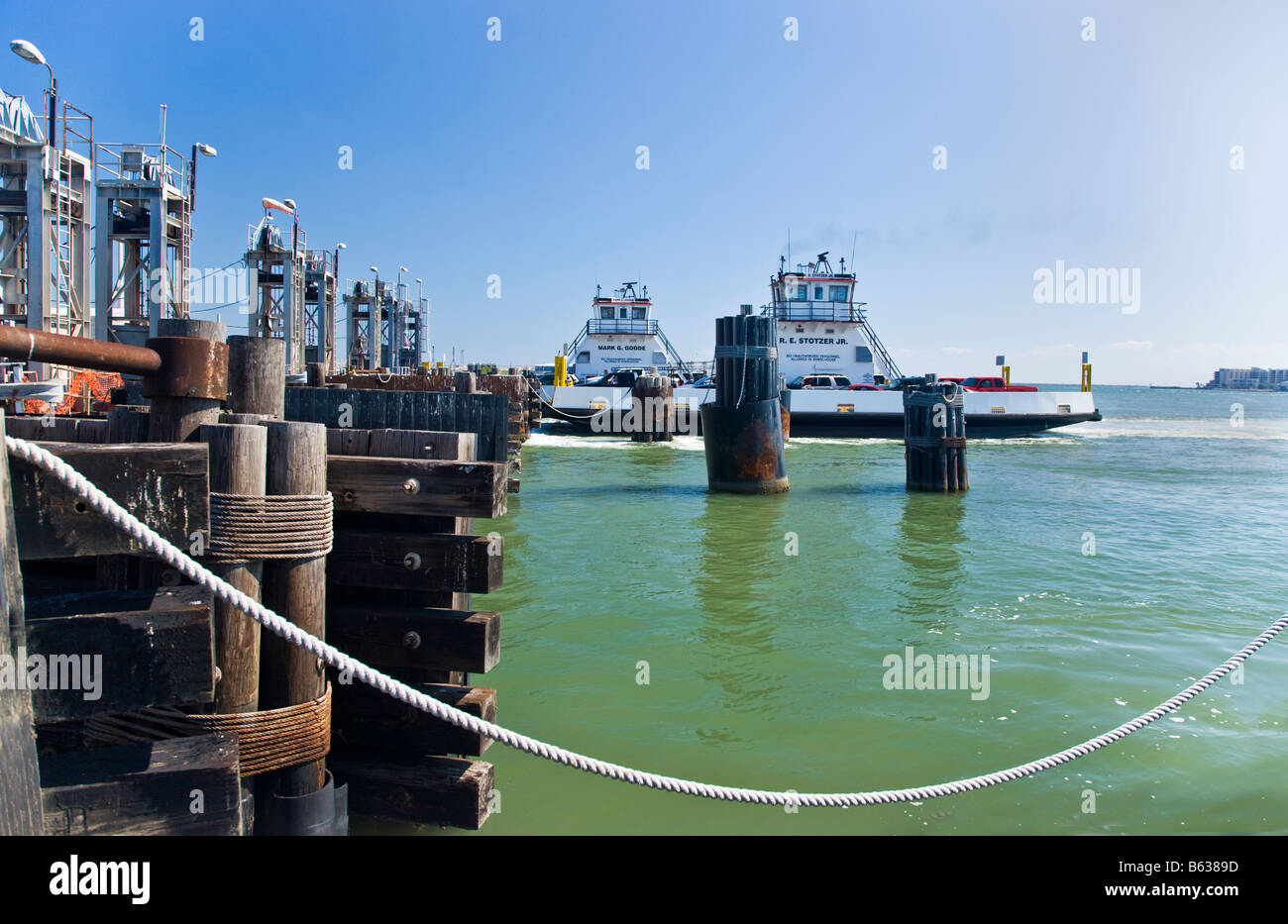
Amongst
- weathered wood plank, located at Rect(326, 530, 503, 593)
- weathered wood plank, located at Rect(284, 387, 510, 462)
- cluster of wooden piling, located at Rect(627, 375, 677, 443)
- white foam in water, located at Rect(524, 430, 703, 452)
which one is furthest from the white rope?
cluster of wooden piling, located at Rect(627, 375, 677, 443)

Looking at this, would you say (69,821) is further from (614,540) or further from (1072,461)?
(1072,461)

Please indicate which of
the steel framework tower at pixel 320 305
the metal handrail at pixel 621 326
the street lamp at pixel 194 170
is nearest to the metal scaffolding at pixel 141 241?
the street lamp at pixel 194 170

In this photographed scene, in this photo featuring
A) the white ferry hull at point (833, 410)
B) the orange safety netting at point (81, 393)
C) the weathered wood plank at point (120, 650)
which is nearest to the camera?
the weathered wood plank at point (120, 650)

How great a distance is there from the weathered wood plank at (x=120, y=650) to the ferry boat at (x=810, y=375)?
28.4m

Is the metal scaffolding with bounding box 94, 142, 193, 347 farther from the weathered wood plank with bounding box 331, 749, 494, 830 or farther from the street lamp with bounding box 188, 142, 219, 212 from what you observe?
the weathered wood plank with bounding box 331, 749, 494, 830

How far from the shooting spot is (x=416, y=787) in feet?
12.9

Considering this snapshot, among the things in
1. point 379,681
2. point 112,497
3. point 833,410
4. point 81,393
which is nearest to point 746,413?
point 81,393

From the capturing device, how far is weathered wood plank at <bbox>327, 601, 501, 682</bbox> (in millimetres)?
3832

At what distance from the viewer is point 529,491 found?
18.3m

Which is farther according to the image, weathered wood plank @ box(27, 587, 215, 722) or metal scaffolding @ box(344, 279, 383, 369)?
metal scaffolding @ box(344, 279, 383, 369)

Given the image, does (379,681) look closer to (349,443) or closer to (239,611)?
(239,611)

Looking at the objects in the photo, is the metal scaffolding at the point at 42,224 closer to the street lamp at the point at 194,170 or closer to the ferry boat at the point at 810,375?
the street lamp at the point at 194,170

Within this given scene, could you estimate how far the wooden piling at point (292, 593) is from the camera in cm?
321

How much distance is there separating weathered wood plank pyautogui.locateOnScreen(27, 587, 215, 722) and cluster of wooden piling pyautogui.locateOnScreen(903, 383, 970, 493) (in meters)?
17.5
